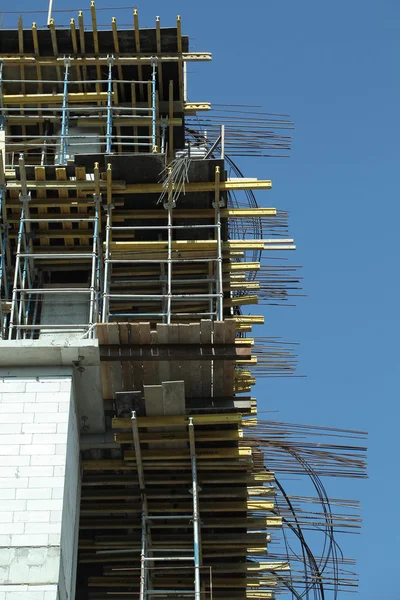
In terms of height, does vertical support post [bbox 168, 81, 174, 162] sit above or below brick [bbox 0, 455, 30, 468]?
above

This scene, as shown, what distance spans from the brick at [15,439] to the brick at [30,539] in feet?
6.60

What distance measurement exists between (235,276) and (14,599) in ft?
39.0

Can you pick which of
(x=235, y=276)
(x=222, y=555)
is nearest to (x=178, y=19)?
(x=235, y=276)

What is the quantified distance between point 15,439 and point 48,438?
1.96ft

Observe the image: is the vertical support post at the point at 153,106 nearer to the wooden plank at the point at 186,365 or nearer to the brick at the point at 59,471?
the wooden plank at the point at 186,365

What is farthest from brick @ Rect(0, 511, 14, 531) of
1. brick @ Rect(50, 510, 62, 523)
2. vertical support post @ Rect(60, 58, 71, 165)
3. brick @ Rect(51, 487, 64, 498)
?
vertical support post @ Rect(60, 58, 71, 165)

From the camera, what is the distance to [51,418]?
987 inches

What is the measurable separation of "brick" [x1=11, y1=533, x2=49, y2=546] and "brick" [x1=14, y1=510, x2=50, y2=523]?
31cm

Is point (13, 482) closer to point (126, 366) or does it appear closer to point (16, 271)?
point (126, 366)

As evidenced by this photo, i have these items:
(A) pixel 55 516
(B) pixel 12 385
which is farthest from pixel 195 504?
(B) pixel 12 385

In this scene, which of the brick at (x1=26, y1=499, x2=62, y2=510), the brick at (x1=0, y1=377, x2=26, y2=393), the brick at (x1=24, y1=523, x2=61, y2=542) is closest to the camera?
the brick at (x1=24, y1=523, x2=61, y2=542)

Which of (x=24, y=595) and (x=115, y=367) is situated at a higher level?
(x=115, y=367)

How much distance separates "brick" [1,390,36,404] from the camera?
25.3 meters

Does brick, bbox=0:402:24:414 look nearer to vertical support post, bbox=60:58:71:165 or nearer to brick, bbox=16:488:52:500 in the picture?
brick, bbox=16:488:52:500
